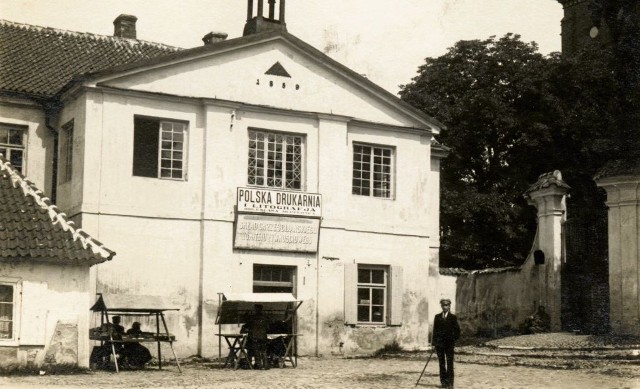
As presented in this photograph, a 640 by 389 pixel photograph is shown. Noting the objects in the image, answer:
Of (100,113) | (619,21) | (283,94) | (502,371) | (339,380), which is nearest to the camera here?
(339,380)

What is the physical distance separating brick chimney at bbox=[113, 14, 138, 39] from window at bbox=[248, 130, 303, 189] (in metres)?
8.19

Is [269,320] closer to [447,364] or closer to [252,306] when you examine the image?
[252,306]

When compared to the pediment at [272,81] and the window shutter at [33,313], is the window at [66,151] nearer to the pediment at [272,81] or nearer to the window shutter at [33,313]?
the pediment at [272,81]

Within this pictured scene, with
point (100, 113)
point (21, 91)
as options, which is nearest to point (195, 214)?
point (100, 113)

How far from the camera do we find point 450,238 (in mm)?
38969

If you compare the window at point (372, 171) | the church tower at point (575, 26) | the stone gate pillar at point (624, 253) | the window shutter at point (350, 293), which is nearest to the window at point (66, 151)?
the window at point (372, 171)

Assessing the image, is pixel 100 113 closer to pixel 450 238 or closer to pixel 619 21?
pixel 619 21

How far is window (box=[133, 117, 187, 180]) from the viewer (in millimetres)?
22703

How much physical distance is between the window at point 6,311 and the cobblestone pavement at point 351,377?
1.14 m

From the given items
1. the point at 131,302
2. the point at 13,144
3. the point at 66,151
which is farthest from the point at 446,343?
the point at 13,144

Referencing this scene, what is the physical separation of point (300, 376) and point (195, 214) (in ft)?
20.8

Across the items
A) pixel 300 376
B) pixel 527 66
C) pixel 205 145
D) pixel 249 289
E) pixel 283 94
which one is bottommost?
pixel 300 376

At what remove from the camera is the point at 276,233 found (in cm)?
2370

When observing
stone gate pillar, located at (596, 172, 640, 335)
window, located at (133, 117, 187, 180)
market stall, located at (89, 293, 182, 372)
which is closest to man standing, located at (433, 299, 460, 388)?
market stall, located at (89, 293, 182, 372)
